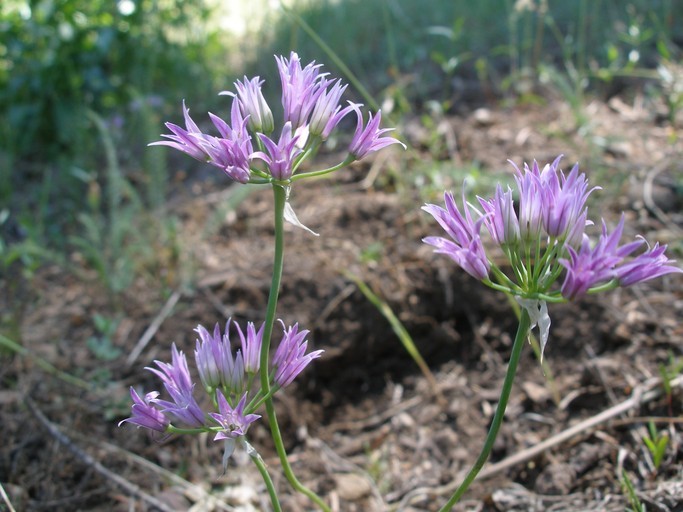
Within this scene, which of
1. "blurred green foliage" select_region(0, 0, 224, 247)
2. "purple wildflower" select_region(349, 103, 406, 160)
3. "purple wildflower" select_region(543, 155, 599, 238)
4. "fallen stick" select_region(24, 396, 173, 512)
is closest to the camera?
"purple wildflower" select_region(543, 155, 599, 238)

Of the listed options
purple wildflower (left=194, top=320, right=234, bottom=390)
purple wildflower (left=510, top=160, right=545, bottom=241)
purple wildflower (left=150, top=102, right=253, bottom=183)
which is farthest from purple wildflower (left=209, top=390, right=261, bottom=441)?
purple wildflower (left=510, top=160, right=545, bottom=241)

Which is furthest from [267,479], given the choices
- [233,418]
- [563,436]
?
[563,436]

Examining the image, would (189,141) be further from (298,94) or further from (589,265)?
(589,265)

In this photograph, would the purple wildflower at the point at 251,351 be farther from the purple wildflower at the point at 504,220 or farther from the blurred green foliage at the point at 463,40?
the blurred green foliage at the point at 463,40

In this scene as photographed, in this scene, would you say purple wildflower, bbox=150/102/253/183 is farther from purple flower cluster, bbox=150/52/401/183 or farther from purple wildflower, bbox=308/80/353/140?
purple wildflower, bbox=308/80/353/140

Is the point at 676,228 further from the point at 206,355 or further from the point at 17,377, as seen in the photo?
the point at 17,377

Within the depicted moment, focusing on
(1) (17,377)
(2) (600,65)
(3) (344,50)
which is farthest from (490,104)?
(1) (17,377)
